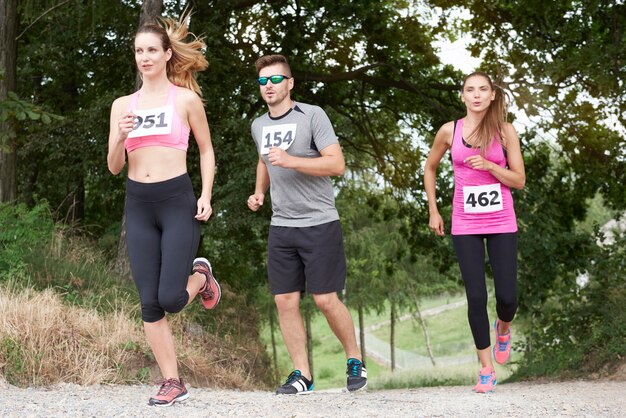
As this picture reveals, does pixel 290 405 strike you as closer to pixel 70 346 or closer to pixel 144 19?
pixel 70 346

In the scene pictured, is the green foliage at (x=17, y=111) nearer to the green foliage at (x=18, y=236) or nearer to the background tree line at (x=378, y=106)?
the background tree line at (x=378, y=106)

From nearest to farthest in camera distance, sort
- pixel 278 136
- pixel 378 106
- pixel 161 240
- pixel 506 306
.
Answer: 1. pixel 161 240
2. pixel 278 136
3. pixel 506 306
4. pixel 378 106

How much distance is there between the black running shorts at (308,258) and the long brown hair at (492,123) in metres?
1.21

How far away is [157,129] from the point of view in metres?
5.27

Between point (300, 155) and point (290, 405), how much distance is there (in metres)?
1.70

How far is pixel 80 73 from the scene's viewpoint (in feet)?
52.9

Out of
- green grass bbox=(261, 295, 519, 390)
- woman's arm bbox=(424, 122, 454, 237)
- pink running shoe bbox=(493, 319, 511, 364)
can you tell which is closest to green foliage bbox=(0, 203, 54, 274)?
woman's arm bbox=(424, 122, 454, 237)

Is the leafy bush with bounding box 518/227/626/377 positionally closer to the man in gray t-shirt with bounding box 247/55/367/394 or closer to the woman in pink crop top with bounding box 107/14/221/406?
the man in gray t-shirt with bounding box 247/55/367/394

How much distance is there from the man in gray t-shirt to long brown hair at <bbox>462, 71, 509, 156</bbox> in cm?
108

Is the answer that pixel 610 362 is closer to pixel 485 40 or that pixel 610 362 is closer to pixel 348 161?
pixel 485 40

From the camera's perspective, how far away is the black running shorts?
601 cm

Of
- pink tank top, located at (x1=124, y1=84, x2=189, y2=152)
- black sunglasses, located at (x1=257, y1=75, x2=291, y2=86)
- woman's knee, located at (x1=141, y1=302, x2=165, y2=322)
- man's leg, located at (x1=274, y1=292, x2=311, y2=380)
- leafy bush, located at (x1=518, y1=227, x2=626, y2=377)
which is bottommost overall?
leafy bush, located at (x1=518, y1=227, x2=626, y2=377)

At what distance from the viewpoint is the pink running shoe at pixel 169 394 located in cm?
532

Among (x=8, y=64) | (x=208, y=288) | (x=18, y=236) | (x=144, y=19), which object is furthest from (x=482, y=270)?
(x=8, y=64)
